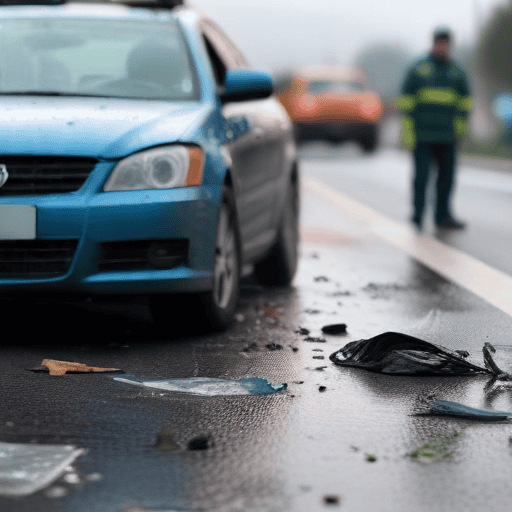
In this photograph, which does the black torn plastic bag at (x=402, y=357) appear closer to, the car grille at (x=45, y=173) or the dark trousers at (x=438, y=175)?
the car grille at (x=45, y=173)

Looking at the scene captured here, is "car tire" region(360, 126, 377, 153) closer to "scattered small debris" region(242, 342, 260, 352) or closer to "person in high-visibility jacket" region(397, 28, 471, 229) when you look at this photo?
"person in high-visibility jacket" region(397, 28, 471, 229)

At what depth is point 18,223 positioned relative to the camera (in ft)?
17.2

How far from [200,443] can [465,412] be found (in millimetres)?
1024

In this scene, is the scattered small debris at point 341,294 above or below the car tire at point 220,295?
below

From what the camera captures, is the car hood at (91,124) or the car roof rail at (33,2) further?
the car roof rail at (33,2)

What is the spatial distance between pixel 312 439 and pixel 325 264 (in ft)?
16.0

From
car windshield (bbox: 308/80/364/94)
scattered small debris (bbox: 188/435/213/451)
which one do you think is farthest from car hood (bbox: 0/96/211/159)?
car windshield (bbox: 308/80/364/94)

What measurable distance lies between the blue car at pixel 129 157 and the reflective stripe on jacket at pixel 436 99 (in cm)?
452

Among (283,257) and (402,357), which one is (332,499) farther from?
(283,257)

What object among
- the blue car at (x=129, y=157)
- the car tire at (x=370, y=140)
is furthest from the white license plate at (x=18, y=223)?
the car tire at (x=370, y=140)

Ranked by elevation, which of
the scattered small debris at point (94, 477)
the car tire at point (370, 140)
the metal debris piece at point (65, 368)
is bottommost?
the car tire at point (370, 140)

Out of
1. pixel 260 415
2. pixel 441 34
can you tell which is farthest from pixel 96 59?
pixel 441 34

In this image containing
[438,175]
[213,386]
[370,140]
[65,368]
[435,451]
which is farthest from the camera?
[370,140]

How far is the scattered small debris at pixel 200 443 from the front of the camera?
370 centimetres
